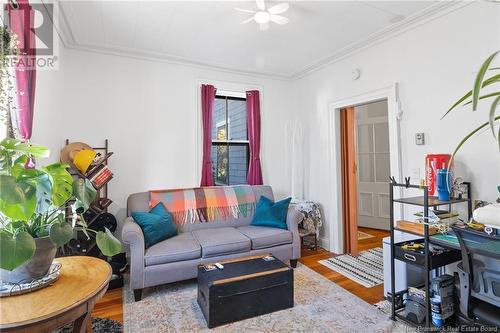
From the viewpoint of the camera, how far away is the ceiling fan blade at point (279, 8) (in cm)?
233

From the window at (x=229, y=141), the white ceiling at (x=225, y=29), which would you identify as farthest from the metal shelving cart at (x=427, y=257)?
the window at (x=229, y=141)

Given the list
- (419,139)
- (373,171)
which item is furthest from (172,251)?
(373,171)

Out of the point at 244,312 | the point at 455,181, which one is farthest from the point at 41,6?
the point at 455,181

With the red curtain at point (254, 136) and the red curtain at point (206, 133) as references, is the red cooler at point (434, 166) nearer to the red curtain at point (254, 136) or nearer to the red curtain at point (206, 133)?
the red curtain at point (254, 136)

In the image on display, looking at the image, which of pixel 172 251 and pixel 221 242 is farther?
pixel 221 242

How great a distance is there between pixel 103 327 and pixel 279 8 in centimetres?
310

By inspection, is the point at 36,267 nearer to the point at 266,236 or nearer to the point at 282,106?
the point at 266,236

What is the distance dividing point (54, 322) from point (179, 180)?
2680mm

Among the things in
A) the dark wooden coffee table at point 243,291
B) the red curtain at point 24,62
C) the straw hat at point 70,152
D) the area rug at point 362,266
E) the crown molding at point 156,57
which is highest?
the crown molding at point 156,57

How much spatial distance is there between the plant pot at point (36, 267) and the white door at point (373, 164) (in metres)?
5.04

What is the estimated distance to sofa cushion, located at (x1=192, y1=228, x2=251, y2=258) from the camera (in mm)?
2730

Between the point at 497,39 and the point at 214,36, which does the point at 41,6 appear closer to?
the point at 214,36

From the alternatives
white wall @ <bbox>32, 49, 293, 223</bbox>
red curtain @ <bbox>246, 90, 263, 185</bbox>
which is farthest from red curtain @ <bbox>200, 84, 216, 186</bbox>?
red curtain @ <bbox>246, 90, 263, 185</bbox>

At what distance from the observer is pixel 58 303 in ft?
3.69
